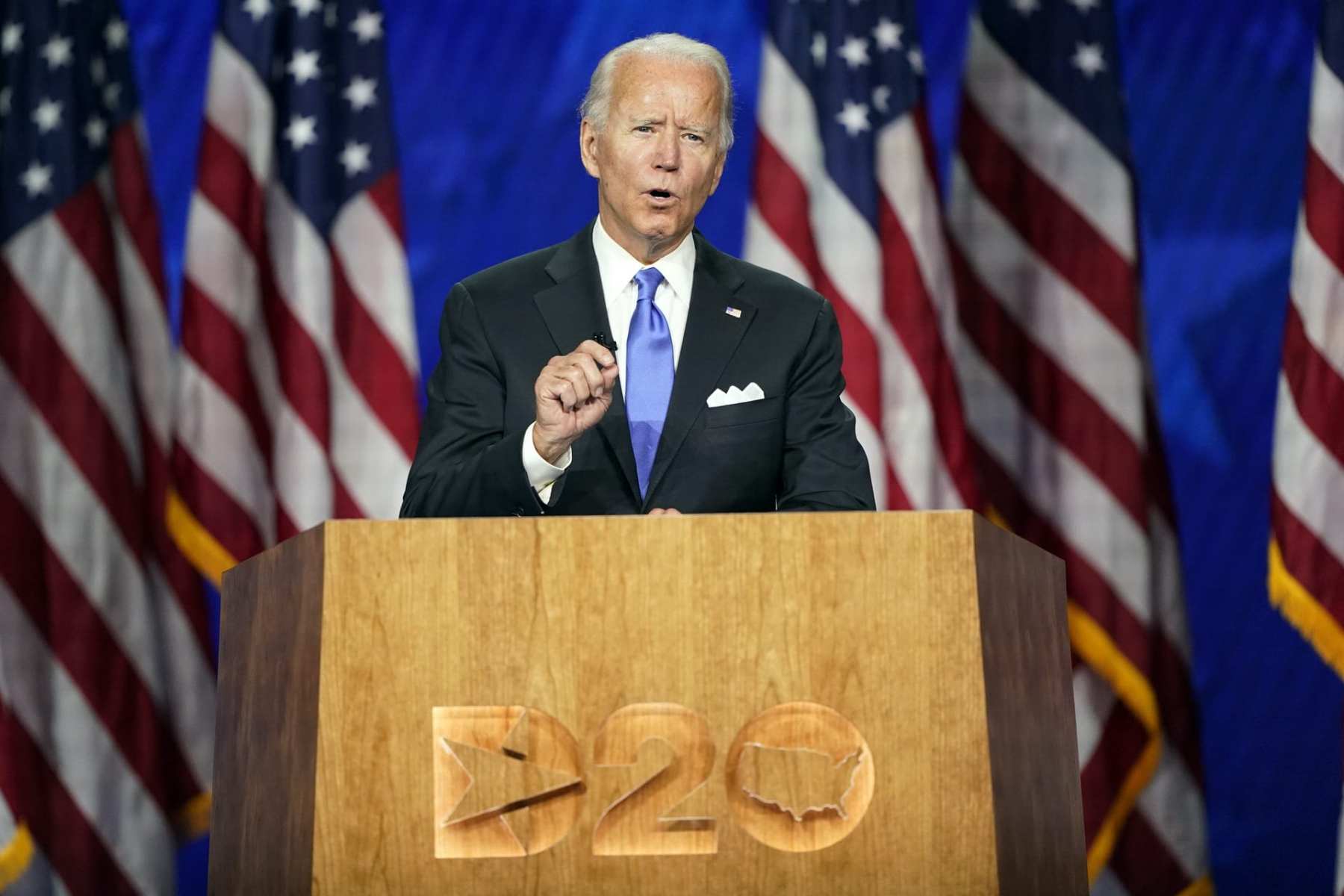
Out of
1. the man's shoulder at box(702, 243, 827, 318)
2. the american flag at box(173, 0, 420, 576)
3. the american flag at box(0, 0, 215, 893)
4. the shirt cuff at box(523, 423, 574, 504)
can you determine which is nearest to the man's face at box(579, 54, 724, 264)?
the man's shoulder at box(702, 243, 827, 318)

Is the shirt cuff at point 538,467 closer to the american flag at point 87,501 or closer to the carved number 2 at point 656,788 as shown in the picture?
the carved number 2 at point 656,788

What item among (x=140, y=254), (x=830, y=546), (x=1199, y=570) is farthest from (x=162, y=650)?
(x=830, y=546)

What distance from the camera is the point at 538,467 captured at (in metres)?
1.93

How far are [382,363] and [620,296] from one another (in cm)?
194

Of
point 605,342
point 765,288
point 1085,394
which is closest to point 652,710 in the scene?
point 605,342

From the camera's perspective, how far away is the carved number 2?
150 cm

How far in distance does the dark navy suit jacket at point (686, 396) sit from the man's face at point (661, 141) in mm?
106

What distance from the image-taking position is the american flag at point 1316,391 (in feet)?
12.8

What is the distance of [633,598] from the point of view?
154 cm

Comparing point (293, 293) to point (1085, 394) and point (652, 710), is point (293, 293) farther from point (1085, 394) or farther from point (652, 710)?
point (652, 710)

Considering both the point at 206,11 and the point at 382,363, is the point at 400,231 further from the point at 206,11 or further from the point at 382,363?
the point at 206,11

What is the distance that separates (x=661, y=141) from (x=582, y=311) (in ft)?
0.87

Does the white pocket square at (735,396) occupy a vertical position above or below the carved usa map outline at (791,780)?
above

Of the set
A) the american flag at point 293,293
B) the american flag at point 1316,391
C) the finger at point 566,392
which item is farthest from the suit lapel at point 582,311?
the american flag at point 1316,391
